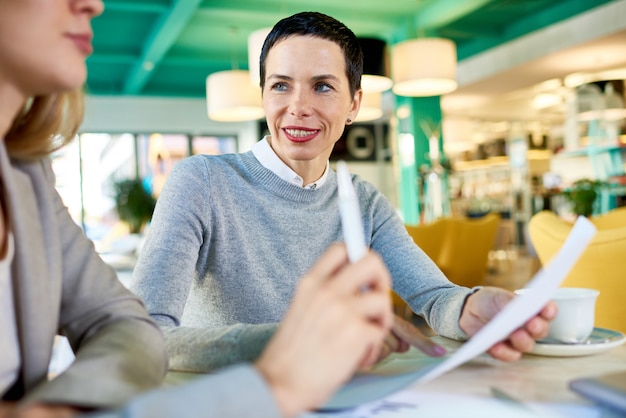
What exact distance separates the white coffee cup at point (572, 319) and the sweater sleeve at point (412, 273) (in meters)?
0.17

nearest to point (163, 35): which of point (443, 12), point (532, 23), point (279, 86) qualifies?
point (443, 12)

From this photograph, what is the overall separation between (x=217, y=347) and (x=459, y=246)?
4.11 m

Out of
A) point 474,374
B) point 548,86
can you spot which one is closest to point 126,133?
point 548,86

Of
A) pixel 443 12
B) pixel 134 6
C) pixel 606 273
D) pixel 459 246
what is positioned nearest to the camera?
pixel 606 273

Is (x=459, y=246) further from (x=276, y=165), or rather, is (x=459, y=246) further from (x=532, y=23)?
(x=532, y=23)

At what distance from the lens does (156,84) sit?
38.8 feet

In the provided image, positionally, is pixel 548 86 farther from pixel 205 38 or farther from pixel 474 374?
pixel 474 374

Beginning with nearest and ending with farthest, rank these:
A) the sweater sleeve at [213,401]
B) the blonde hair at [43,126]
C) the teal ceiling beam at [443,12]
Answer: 1. the sweater sleeve at [213,401]
2. the blonde hair at [43,126]
3. the teal ceiling beam at [443,12]

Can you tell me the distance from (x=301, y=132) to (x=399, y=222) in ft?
1.09

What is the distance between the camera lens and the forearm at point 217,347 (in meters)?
0.84

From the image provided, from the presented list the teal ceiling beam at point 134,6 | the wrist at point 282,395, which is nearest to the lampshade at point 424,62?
the teal ceiling beam at point 134,6

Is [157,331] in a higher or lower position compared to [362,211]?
lower

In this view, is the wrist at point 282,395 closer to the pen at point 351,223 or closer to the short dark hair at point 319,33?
the pen at point 351,223

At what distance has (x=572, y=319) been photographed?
2.99 feet
